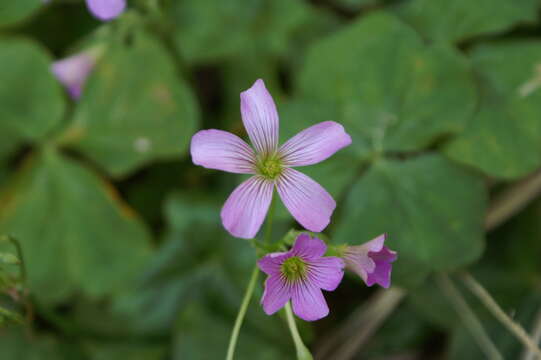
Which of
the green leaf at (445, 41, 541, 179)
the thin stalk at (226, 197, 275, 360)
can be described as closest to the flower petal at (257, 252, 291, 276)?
the thin stalk at (226, 197, 275, 360)

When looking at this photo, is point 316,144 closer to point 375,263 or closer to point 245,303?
point 375,263

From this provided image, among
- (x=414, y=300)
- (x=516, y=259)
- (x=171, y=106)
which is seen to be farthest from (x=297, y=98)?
(x=516, y=259)

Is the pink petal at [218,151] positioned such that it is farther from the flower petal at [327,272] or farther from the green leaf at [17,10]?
the green leaf at [17,10]

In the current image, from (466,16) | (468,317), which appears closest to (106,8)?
(466,16)

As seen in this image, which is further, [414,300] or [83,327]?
[83,327]

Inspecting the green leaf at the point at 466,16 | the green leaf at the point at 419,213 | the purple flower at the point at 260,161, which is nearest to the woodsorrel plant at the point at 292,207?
the purple flower at the point at 260,161

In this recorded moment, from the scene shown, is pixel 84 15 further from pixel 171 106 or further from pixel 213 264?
pixel 213 264

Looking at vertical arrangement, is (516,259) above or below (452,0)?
below
